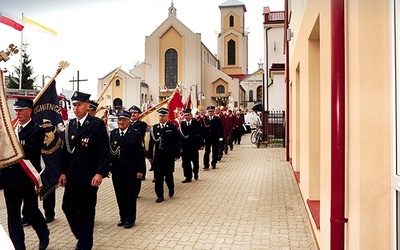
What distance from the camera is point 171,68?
5544 cm

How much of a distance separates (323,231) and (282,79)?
58.9 ft

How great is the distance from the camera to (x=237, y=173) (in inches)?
475

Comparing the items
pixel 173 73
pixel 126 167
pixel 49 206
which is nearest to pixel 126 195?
pixel 126 167

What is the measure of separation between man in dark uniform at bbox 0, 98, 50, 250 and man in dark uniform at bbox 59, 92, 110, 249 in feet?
1.26

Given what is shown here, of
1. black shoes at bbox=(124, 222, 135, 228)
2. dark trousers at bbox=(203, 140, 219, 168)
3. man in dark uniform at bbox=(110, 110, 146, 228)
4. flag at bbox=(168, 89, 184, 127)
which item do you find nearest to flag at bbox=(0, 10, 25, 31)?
man in dark uniform at bbox=(110, 110, 146, 228)

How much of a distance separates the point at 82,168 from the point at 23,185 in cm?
70

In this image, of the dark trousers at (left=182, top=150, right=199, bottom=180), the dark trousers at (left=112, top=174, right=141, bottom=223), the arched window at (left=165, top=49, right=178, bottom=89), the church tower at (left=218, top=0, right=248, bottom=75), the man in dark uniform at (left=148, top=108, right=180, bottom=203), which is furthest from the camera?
the church tower at (left=218, top=0, right=248, bottom=75)

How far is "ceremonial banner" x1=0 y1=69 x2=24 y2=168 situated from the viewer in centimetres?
289

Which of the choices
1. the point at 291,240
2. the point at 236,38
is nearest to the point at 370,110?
the point at 291,240

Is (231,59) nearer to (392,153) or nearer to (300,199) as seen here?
(300,199)

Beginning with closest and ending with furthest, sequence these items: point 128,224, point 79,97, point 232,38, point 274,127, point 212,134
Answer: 1. point 79,97
2. point 128,224
3. point 212,134
4. point 274,127
5. point 232,38

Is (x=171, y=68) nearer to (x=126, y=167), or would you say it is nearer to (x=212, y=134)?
(x=212, y=134)

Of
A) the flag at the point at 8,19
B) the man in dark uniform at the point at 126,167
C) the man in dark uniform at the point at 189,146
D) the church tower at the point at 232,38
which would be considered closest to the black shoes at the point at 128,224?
the man in dark uniform at the point at 126,167

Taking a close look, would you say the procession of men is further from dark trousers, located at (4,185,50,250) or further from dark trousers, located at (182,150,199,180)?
dark trousers, located at (182,150,199,180)
